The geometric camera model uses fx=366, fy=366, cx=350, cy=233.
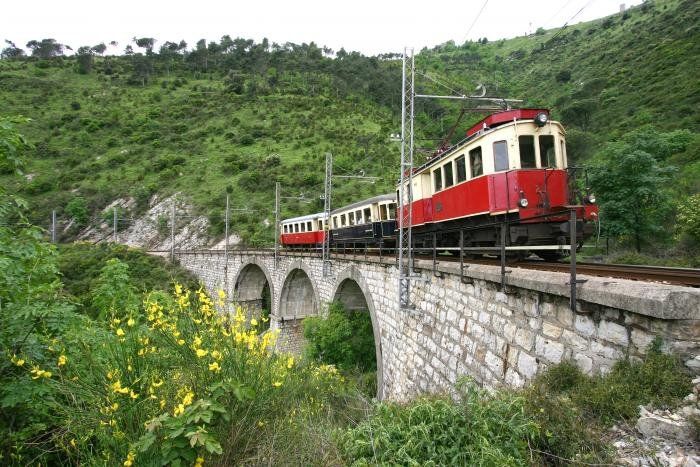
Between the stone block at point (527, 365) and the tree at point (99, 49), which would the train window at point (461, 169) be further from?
the tree at point (99, 49)

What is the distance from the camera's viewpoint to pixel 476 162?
22.5 ft

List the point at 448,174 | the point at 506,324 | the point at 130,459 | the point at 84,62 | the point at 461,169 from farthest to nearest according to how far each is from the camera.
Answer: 1. the point at 84,62
2. the point at 448,174
3. the point at 461,169
4. the point at 506,324
5. the point at 130,459

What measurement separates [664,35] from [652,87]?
17.3 metres

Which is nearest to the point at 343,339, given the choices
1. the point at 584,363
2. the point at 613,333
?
the point at 584,363

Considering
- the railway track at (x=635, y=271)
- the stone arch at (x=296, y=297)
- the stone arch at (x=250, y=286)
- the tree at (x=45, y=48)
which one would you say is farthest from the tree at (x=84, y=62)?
the railway track at (x=635, y=271)

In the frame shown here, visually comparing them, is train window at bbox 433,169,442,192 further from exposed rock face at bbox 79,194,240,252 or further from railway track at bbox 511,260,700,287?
exposed rock face at bbox 79,194,240,252

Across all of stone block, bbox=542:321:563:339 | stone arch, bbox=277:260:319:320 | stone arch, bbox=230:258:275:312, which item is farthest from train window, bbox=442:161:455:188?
stone arch, bbox=230:258:275:312

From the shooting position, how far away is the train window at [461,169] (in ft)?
23.9

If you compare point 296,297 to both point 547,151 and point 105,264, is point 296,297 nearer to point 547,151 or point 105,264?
point 105,264

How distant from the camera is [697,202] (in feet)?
36.3

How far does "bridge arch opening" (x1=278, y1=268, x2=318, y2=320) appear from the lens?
20688 mm

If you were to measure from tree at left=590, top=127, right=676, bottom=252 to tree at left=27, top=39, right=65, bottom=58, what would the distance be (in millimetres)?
117580

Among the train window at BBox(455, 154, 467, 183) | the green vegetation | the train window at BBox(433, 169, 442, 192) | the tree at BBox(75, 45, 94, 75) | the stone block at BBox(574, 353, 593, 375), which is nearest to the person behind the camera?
the stone block at BBox(574, 353, 593, 375)

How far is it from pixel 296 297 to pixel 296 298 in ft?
0.24
